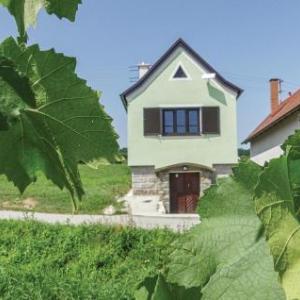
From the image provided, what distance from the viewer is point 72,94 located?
0.41 m

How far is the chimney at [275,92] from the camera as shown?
16.3 m

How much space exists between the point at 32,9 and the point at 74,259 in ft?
20.9

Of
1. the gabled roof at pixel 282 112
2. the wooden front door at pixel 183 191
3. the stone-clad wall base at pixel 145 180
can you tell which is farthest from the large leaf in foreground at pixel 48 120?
the stone-clad wall base at pixel 145 180

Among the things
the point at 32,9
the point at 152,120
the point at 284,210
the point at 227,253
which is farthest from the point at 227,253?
the point at 152,120

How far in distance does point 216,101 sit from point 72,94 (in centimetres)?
1161

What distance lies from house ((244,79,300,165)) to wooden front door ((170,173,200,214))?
53.2 inches

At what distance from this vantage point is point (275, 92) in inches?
648

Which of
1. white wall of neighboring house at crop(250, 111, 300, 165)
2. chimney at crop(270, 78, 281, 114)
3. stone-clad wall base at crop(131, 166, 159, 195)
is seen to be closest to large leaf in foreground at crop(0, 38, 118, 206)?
white wall of neighboring house at crop(250, 111, 300, 165)

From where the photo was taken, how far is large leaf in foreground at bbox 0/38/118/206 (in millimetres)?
365

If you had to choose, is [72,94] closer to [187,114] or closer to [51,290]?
[51,290]

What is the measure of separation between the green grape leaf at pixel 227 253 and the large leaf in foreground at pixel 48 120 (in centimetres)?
10

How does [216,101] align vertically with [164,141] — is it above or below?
above

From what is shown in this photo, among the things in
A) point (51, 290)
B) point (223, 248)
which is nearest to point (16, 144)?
point (223, 248)

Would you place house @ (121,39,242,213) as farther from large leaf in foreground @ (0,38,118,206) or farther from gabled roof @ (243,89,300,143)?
large leaf in foreground @ (0,38,118,206)
